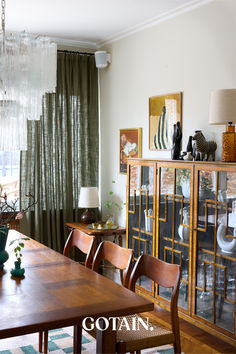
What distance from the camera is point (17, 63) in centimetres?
307

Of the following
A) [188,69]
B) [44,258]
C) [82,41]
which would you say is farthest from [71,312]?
[82,41]

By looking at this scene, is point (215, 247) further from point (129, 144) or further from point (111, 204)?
point (111, 204)

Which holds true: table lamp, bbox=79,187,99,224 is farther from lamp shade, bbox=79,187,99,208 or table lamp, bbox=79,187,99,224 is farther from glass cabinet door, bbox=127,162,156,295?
glass cabinet door, bbox=127,162,156,295

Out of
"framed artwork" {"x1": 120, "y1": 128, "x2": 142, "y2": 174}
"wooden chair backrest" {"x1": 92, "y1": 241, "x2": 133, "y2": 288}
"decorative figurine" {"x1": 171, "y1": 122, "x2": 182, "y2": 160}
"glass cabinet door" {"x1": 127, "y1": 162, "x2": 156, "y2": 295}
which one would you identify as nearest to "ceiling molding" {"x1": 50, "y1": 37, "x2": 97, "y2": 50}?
"framed artwork" {"x1": 120, "y1": 128, "x2": 142, "y2": 174}

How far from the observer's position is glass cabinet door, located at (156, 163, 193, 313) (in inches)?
151

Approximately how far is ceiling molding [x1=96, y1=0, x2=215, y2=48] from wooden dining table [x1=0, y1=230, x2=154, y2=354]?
8.93 feet

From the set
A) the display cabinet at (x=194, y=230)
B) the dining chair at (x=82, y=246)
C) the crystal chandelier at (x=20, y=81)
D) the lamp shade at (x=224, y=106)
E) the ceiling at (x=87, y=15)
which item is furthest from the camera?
the ceiling at (x=87, y=15)

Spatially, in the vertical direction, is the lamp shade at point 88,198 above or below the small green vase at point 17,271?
above

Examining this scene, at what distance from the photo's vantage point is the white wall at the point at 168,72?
3.96 meters

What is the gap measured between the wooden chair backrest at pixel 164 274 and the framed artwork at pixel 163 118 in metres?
1.95

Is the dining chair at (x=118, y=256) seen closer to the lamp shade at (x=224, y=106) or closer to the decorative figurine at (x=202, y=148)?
the decorative figurine at (x=202, y=148)

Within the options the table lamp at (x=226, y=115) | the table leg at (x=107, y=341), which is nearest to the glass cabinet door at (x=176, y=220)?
the table lamp at (x=226, y=115)

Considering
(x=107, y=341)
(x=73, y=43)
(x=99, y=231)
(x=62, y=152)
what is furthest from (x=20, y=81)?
(x=73, y=43)

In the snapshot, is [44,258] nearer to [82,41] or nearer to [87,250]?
[87,250]
